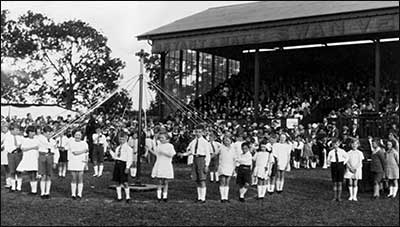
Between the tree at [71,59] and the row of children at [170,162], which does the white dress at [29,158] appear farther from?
the tree at [71,59]

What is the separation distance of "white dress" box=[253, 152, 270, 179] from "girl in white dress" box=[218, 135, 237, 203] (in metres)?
0.76

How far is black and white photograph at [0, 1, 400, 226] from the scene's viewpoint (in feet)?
39.4

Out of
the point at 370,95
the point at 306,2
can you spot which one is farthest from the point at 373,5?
the point at 370,95

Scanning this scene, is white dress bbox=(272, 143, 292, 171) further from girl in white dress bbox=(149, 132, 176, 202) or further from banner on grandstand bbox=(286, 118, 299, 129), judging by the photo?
banner on grandstand bbox=(286, 118, 299, 129)

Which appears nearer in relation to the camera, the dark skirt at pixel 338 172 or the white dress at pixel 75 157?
the white dress at pixel 75 157

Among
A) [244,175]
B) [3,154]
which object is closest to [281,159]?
[244,175]

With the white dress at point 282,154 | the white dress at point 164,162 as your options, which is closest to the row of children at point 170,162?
the white dress at point 164,162

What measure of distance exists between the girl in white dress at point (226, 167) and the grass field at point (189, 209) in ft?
1.06

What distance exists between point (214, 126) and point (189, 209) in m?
11.6

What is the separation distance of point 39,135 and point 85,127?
7318 millimetres

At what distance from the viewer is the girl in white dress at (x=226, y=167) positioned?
509 inches

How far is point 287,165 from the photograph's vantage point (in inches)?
597

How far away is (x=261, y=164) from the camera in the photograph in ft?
44.9

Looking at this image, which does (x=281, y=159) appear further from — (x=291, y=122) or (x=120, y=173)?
(x=291, y=122)
